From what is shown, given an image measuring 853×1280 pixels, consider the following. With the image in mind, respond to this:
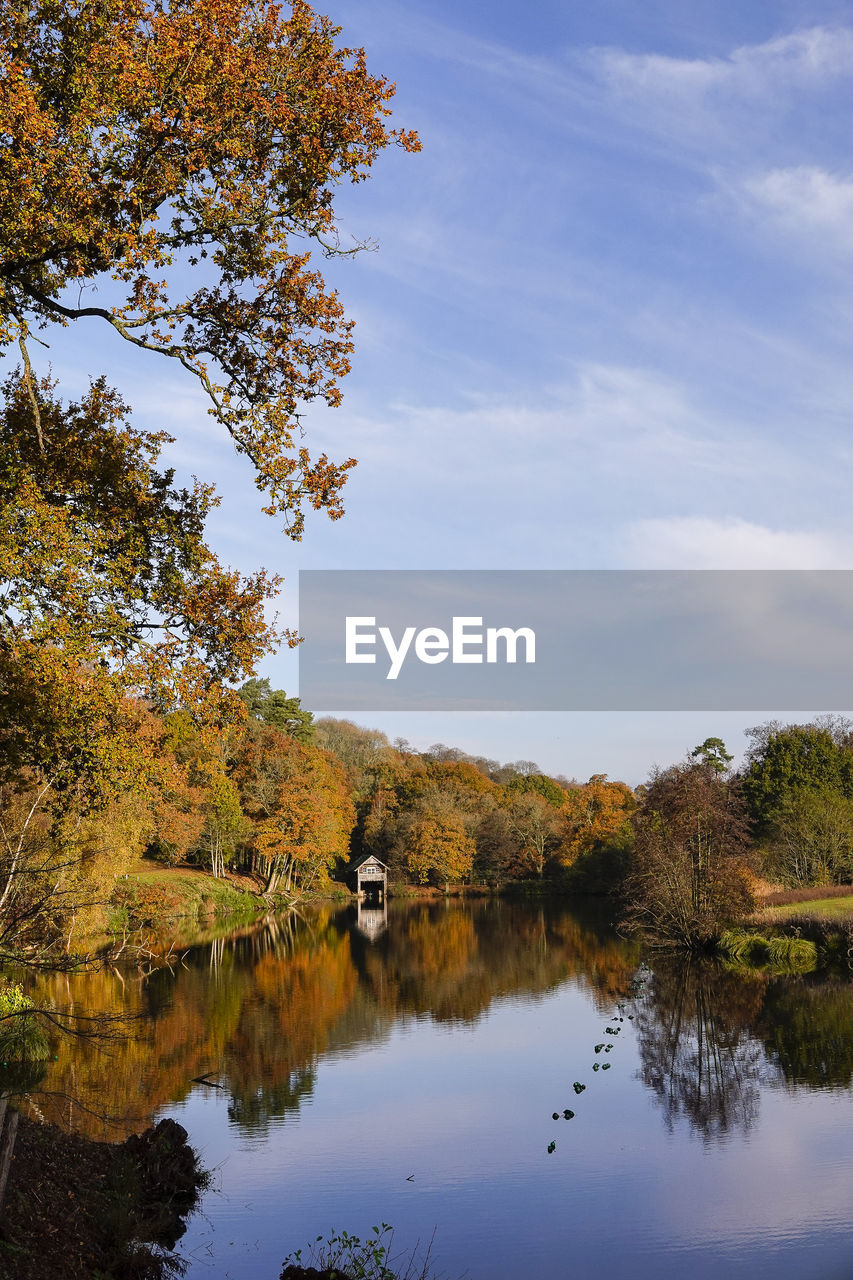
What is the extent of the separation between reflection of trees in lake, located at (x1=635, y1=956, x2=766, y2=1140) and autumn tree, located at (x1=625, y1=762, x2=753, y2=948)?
367 centimetres

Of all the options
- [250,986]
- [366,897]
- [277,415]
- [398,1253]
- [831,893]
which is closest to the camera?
[398,1253]

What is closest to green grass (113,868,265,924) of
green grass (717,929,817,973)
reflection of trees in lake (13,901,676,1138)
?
reflection of trees in lake (13,901,676,1138)

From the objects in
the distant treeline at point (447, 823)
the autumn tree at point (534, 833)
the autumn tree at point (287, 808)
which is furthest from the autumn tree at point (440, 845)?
the autumn tree at point (287, 808)

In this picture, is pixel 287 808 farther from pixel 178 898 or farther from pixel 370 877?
pixel 370 877

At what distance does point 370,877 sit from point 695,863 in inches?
1385

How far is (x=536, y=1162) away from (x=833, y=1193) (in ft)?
11.1

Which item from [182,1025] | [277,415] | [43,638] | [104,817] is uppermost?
[277,415]

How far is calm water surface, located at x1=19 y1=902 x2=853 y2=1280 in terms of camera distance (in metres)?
9.55

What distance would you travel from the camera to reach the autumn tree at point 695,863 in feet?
93.0

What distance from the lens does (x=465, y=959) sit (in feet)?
98.2

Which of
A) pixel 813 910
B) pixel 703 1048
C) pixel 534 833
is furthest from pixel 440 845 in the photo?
pixel 703 1048

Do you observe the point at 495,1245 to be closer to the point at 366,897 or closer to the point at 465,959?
the point at 465,959

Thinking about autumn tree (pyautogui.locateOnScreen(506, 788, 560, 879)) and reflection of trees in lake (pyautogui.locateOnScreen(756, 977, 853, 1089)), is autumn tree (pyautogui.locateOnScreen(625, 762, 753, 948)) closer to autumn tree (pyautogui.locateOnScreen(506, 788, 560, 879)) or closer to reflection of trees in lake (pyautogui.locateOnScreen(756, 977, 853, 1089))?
reflection of trees in lake (pyautogui.locateOnScreen(756, 977, 853, 1089))

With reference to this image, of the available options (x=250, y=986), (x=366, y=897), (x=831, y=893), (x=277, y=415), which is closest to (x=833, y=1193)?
(x=277, y=415)
